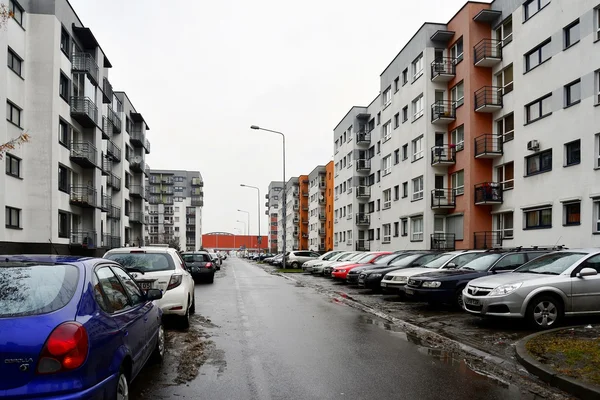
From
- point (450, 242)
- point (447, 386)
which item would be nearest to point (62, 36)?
point (450, 242)

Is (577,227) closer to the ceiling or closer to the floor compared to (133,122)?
closer to the floor

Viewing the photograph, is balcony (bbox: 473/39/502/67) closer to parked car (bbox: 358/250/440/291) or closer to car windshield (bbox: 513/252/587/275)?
parked car (bbox: 358/250/440/291)

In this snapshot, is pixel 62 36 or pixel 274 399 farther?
pixel 62 36

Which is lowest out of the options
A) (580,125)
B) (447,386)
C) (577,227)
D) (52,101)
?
(447,386)

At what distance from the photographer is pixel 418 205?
3500 centimetres

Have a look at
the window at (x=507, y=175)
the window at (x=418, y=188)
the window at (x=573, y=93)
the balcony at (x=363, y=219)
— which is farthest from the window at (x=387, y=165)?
the window at (x=573, y=93)

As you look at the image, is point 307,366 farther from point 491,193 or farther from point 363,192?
point 363,192

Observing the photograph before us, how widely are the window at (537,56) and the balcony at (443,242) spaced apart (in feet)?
37.2

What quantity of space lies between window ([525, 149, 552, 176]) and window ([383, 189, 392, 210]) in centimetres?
1766

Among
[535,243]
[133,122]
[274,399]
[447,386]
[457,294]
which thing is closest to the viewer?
[274,399]

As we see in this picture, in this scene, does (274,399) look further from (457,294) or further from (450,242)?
(450,242)

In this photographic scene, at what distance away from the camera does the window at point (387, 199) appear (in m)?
42.3

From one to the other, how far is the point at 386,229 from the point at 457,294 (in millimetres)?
30952

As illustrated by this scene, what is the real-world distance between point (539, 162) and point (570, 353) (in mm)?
19132
